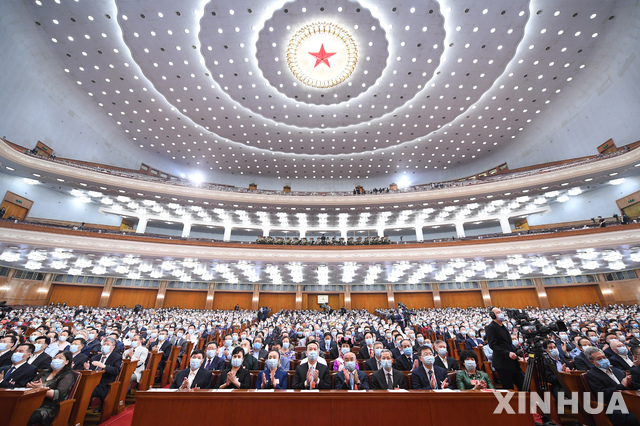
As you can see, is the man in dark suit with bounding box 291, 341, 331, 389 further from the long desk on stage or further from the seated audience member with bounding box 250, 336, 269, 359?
the seated audience member with bounding box 250, 336, 269, 359

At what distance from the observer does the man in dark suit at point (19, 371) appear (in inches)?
133

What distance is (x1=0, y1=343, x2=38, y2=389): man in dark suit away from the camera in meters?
3.37

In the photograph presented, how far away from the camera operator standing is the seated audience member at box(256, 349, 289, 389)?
2.92 meters

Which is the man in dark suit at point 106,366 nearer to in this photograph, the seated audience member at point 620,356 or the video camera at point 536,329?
the video camera at point 536,329

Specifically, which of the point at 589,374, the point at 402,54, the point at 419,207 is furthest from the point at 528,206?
the point at 589,374

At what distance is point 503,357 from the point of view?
3.64 meters

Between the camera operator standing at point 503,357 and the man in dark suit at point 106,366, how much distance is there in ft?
18.3

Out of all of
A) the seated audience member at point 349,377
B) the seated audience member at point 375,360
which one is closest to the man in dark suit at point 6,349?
the seated audience member at point 349,377

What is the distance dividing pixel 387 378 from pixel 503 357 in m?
1.60

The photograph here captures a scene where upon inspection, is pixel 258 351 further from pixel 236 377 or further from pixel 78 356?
pixel 78 356

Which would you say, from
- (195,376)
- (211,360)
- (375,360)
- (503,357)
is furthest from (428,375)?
(211,360)

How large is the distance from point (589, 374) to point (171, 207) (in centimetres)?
2270

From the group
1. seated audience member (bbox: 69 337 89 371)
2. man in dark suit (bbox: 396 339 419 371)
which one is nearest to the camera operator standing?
man in dark suit (bbox: 396 339 419 371)

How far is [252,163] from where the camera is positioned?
25359mm
